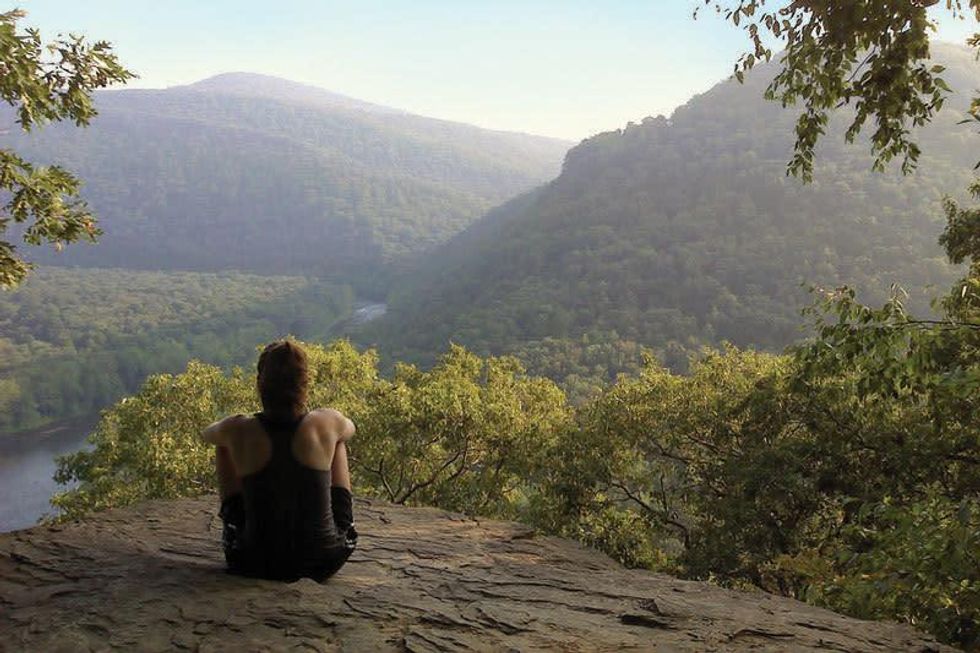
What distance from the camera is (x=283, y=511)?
14.5 feet

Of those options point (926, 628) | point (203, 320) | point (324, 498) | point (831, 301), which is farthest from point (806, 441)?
point (203, 320)

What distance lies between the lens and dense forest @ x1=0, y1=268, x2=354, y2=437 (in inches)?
4385

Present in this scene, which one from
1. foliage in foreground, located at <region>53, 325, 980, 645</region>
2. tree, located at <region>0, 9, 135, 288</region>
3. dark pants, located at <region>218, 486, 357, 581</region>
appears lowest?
foliage in foreground, located at <region>53, 325, 980, 645</region>

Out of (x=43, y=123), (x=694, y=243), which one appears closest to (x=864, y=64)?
(x=43, y=123)

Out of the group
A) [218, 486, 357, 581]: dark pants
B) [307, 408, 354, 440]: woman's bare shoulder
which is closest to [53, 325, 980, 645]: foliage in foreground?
[218, 486, 357, 581]: dark pants

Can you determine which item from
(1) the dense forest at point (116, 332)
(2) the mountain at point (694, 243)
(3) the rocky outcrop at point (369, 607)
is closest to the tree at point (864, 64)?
(3) the rocky outcrop at point (369, 607)

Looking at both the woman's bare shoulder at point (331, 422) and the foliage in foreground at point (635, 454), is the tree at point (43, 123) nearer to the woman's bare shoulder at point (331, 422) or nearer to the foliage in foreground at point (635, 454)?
the woman's bare shoulder at point (331, 422)

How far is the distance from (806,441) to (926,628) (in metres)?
7.56

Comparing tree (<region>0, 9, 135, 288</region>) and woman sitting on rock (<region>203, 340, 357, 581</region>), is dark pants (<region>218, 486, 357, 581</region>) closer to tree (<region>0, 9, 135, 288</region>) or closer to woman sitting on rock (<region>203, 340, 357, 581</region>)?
woman sitting on rock (<region>203, 340, 357, 581</region>)

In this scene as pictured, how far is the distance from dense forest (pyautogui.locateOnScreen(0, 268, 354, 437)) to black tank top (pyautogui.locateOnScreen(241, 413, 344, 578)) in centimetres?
12163

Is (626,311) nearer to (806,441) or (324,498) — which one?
(806,441)

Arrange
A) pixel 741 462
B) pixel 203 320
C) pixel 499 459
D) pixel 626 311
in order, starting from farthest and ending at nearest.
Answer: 1. pixel 203 320
2. pixel 626 311
3. pixel 499 459
4. pixel 741 462

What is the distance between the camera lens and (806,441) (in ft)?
44.5

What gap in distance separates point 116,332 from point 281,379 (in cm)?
16184
